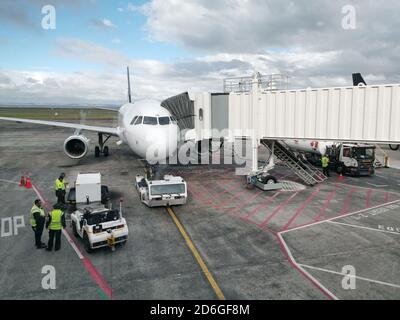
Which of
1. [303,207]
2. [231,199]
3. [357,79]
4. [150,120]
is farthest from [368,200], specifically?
[357,79]

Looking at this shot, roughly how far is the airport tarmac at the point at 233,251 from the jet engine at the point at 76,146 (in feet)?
23.9

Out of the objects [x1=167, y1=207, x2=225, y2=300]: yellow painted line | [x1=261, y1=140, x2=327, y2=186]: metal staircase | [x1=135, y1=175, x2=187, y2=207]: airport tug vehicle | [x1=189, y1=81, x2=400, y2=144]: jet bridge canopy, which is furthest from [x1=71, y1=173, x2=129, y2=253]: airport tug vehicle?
[x1=261, y1=140, x2=327, y2=186]: metal staircase

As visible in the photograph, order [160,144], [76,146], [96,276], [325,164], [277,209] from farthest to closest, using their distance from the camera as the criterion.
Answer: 1. [76,146]
2. [325,164]
3. [160,144]
4. [277,209]
5. [96,276]

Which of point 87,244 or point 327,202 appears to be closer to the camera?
point 87,244

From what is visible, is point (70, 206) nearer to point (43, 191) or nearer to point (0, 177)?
point (43, 191)

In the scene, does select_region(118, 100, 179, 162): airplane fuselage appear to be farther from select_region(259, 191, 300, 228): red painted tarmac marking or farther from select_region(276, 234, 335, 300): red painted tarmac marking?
select_region(276, 234, 335, 300): red painted tarmac marking

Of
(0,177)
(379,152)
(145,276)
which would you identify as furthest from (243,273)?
(379,152)

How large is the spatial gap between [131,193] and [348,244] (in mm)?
13774

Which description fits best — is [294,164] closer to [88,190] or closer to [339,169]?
[339,169]

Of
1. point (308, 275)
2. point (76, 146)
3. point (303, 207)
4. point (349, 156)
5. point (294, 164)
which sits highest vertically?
point (76, 146)

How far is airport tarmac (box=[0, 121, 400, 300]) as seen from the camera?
33.3 feet

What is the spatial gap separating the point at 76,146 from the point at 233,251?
2308 centimetres

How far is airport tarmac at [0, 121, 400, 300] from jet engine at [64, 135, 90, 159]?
7300 millimetres

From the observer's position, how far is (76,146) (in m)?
31.0
